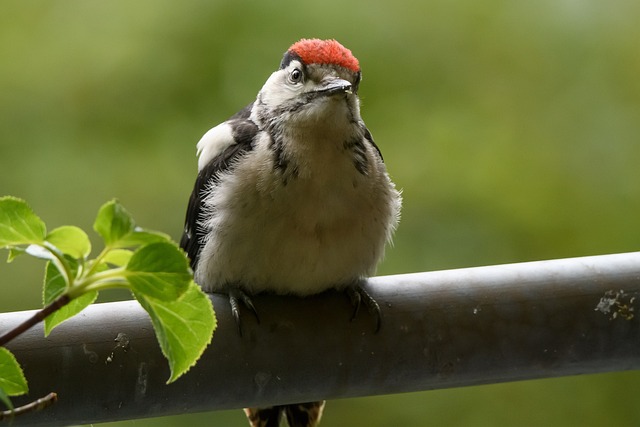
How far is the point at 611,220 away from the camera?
256 cm

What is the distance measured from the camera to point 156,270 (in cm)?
45

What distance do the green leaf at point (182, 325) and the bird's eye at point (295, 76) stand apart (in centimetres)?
113

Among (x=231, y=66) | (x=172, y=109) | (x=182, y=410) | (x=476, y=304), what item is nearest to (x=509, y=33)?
(x=231, y=66)

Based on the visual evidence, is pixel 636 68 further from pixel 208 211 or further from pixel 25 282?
pixel 25 282

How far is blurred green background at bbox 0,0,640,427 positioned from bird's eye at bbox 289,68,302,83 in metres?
0.90

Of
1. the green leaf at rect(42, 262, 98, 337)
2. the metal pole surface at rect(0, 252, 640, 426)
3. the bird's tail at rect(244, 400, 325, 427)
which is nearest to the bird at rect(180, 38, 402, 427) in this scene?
the bird's tail at rect(244, 400, 325, 427)

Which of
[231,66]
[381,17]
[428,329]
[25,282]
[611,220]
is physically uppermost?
[381,17]

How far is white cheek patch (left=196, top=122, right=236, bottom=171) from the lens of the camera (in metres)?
1.62

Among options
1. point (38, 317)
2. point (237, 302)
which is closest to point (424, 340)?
point (237, 302)

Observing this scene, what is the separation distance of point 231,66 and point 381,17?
488 mm

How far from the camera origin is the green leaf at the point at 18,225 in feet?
1.50

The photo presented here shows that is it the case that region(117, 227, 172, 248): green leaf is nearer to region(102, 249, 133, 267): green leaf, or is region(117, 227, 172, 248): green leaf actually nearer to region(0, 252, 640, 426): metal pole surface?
region(102, 249, 133, 267): green leaf

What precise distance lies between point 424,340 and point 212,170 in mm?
658

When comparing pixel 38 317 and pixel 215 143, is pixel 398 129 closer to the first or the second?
pixel 215 143
